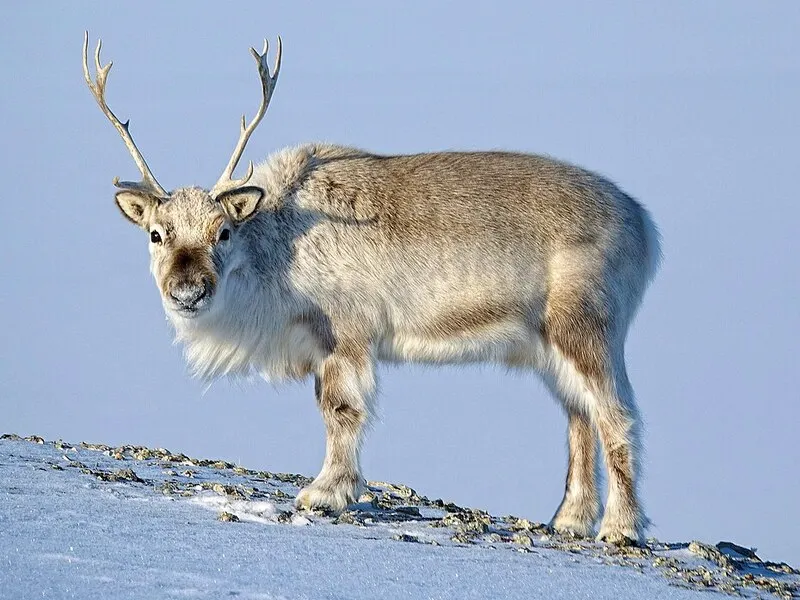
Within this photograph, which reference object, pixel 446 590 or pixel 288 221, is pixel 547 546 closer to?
pixel 446 590

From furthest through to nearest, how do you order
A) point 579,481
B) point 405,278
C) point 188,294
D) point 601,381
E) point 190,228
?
point 579,481
point 405,278
point 601,381
point 190,228
point 188,294

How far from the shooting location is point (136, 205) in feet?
32.9

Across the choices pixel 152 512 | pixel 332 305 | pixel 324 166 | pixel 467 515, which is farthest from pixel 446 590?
pixel 324 166

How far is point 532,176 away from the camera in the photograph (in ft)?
34.8

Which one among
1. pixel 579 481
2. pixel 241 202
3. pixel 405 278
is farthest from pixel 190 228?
pixel 579 481

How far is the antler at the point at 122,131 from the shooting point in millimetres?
10141

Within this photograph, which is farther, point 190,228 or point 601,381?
point 601,381

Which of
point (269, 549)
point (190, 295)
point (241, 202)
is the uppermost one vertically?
point (241, 202)

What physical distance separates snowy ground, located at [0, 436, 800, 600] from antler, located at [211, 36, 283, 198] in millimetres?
2325

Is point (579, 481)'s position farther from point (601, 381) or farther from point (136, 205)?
point (136, 205)

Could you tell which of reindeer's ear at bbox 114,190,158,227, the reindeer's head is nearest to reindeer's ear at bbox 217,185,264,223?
the reindeer's head

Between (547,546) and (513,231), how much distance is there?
2729 millimetres

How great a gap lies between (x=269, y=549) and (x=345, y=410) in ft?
9.23

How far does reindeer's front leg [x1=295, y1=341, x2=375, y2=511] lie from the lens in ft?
31.0
